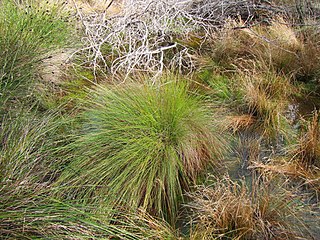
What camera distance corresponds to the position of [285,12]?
4734 mm

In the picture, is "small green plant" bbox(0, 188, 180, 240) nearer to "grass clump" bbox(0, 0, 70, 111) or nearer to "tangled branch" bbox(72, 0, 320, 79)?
"grass clump" bbox(0, 0, 70, 111)

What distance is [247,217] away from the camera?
6.42ft

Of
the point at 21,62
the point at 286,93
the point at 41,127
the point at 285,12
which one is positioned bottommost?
the point at 286,93

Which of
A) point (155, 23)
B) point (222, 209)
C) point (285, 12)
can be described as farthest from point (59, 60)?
point (285, 12)

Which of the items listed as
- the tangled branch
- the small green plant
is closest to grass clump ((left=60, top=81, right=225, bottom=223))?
the small green plant

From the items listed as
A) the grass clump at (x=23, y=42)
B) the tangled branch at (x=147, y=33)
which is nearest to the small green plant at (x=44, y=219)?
the grass clump at (x=23, y=42)

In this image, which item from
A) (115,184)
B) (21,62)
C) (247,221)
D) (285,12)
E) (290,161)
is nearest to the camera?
(247,221)

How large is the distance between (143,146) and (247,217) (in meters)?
0.77

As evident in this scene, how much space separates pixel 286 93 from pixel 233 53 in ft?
3.18

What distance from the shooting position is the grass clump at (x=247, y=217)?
196 cm

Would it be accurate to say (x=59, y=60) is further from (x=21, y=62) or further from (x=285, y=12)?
(x=285, y=12)

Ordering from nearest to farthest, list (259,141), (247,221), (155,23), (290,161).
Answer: (247,221), (290,161), (259,141), (155,23)

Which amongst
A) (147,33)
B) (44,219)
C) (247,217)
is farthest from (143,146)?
(147,33)

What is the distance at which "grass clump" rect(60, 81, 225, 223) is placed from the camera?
7.27 ft
